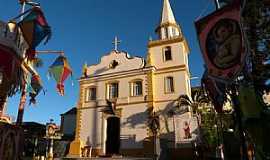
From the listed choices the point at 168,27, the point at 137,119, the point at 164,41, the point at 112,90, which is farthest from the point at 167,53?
the point at 137,119

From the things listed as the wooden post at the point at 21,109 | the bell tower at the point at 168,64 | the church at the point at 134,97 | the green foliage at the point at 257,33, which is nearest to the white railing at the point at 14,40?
the wooden post at the point at 21,109

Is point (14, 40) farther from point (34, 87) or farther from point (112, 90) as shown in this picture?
point (112, 90)

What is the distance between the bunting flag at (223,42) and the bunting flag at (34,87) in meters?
8.13

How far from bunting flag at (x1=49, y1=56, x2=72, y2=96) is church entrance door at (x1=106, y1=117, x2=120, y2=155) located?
1057 cm

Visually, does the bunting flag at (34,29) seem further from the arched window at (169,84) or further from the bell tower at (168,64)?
the arched window at (169,84)

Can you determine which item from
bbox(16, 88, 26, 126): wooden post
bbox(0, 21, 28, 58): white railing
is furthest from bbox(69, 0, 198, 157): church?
bbox(0, 21, 28, 58): white railing

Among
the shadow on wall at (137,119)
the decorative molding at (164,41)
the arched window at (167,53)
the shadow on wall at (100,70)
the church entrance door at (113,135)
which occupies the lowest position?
the church entrance door at (113,135)

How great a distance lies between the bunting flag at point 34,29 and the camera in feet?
35.6

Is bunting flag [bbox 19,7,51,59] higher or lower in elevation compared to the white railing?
higher

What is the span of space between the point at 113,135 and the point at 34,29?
15.4 metres

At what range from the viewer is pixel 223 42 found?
8.61 meters

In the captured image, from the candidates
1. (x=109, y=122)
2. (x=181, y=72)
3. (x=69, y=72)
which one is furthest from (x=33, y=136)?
(x=181, y=72)

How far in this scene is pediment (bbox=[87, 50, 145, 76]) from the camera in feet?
84.1

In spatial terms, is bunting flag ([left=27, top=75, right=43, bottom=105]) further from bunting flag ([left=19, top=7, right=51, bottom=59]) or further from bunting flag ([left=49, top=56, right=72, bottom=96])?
bunting flag ([left=19, top=7, right=51, bottom=59])
